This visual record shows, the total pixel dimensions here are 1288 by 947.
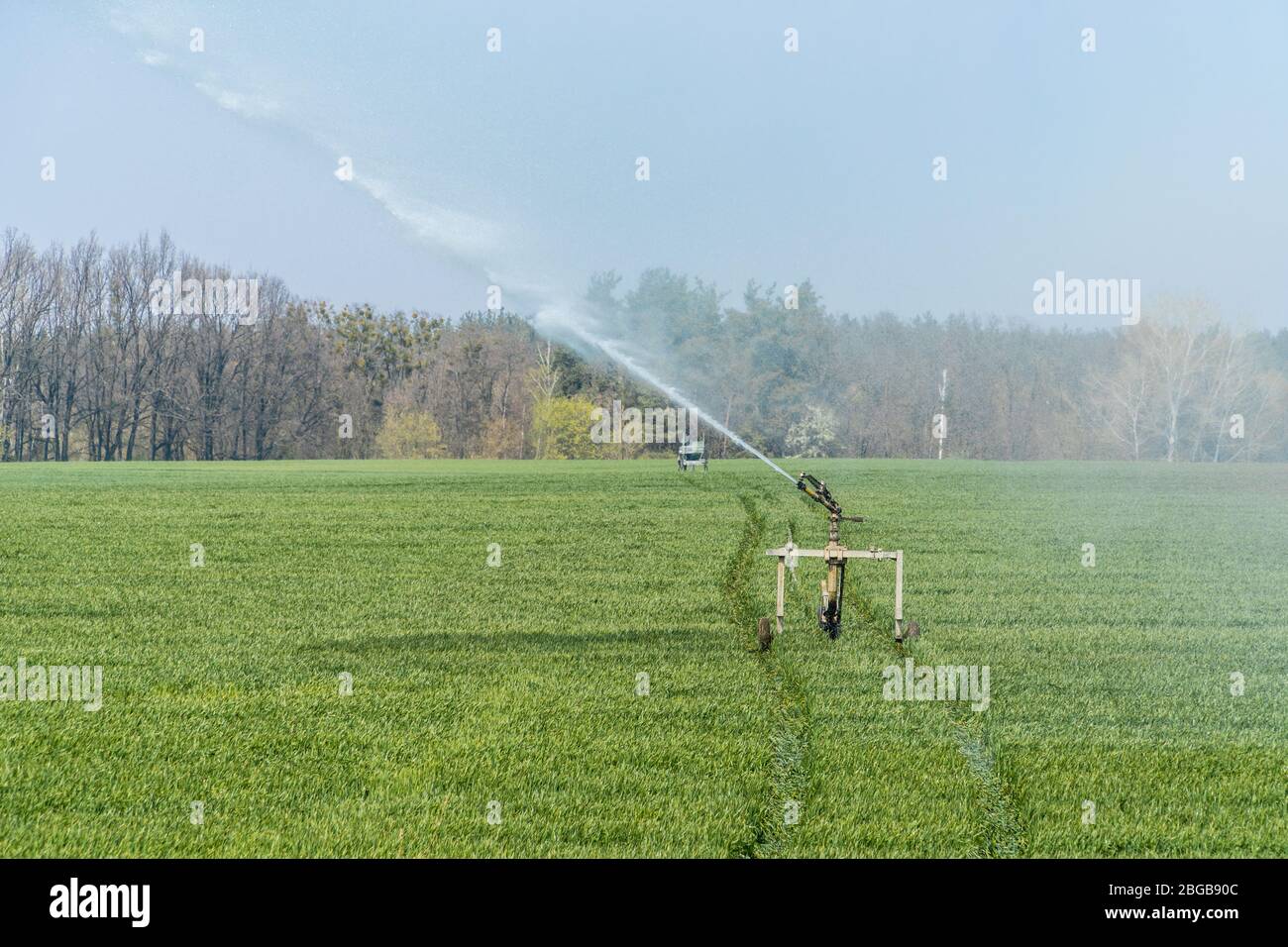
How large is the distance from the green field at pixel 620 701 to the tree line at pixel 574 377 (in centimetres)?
506

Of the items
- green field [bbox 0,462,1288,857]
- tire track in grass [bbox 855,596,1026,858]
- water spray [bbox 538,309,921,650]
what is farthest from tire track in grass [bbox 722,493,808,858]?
tire track in grass [bbox 855,596,1026,858]

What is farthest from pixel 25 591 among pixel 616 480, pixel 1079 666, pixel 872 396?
pixel 872 396

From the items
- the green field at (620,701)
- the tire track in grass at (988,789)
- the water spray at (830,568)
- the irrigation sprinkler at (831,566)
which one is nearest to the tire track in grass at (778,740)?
the green field at (620,701)

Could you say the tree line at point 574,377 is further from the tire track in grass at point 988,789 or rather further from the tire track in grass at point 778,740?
the tire track in grass at point 988,789

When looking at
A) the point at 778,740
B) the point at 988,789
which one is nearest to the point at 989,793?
the point at 988,789

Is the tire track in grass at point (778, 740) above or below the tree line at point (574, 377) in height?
below

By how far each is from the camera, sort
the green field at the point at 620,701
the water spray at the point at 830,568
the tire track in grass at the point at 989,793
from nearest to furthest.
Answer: the tire track in grass at the point at 989,793
the green field at the point at 620,701
the water spray at the point at 830,568

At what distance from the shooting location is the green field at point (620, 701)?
8.90 meters

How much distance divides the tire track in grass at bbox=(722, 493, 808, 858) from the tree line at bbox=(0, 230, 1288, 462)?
6781 mm

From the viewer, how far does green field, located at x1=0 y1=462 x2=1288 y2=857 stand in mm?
8898

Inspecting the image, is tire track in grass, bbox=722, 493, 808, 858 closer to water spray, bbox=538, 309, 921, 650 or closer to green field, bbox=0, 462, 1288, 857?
green field, bbox=0, 462, 1288, 857

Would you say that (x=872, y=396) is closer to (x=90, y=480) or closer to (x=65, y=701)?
(x=90, y=480)

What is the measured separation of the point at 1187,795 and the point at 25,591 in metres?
18.6
